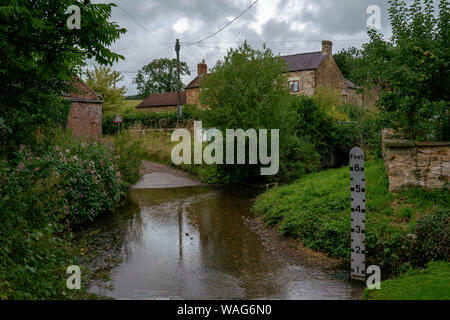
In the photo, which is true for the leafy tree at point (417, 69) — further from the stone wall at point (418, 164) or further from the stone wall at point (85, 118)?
the stone wall at point (85, 118)

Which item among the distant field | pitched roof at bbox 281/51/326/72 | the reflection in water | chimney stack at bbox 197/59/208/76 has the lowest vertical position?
the reflection in water

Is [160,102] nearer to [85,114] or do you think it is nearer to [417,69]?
[85,114]

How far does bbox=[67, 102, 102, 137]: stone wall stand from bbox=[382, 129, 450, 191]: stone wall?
21.8 metres

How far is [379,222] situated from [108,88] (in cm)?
4251

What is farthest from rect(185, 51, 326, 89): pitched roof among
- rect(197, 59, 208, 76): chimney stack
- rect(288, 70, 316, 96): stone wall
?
rect(197, 59, 208, 76): chimney stack

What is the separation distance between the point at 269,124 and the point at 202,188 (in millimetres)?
4053

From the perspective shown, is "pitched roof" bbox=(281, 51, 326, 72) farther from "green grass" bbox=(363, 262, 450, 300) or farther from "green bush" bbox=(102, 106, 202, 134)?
"green grass" bbox=(363, 262, 450, 300)

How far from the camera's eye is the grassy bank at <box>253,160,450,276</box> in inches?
248

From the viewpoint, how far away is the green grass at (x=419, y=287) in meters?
4.18

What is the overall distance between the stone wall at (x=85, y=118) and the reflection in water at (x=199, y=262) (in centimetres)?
1618

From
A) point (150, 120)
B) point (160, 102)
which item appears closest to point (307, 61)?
point (150, 120)

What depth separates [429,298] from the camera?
407cm

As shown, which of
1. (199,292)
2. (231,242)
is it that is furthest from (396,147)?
(199,292)
